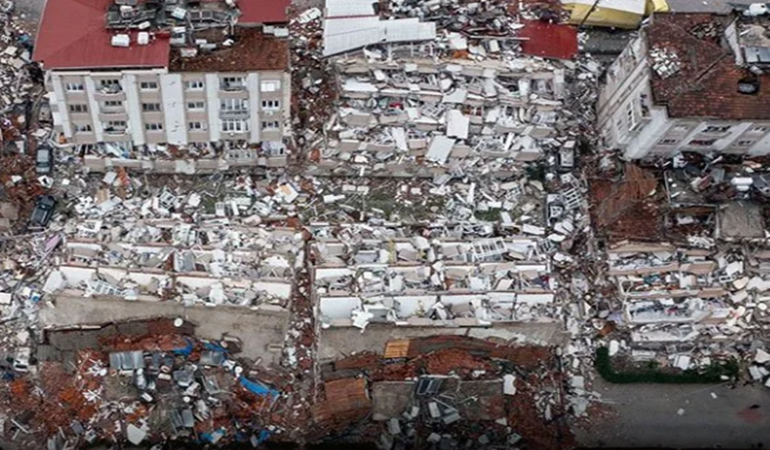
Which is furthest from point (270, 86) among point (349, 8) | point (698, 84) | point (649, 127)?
point (698, 84)

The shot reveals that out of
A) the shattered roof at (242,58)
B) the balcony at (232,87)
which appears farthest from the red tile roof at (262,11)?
the balcony at (232,87)

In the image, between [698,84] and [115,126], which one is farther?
[115,126]

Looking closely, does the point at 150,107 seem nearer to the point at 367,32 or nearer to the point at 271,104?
the point at 271,104

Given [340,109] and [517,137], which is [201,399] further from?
[517,137]

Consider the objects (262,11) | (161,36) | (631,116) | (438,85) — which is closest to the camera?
(161,36)

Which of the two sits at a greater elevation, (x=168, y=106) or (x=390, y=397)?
(x=168, y=106)

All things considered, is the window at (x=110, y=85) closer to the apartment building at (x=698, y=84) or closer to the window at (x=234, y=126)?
the window at (x=234, y=126)

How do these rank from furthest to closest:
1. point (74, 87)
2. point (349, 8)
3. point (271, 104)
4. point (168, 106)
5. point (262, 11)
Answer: point (349, 8)
point (271, 104)
point (168, 106)
point (262, 11)
point (74, 87)

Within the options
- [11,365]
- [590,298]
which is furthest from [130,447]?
[590,298]
